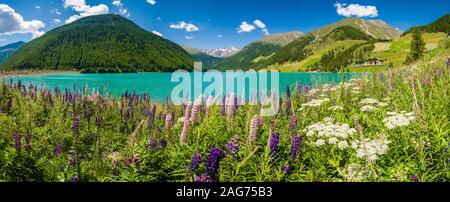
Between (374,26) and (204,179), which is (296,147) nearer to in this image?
(204,179)

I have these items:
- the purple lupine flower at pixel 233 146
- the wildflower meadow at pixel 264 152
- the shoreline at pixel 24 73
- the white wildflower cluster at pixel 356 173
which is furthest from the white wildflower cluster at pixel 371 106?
the shoreline at pixel 24 73

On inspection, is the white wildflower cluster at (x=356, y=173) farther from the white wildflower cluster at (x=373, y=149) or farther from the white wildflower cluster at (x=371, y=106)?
the white wildflower cluster at (x=371, y=106)

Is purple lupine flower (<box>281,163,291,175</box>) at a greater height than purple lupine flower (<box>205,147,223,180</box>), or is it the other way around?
purple lupine flower (<box>205,147,223,180</box>)

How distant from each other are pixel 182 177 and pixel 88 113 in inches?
181

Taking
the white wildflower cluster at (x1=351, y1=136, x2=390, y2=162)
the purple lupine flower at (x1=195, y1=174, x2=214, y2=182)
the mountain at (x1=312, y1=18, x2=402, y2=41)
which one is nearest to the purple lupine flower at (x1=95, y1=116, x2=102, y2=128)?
the mountain at (x1=312, y1=18, x2=402, y2=41)

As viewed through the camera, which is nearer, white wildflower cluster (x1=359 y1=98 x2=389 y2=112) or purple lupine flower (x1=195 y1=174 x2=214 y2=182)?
purple lupine flower (x1=195 y1=174 x2=214 y2=182)

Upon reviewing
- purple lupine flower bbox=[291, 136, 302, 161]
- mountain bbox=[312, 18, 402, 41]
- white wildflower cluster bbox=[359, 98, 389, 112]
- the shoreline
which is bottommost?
purple lupine flower bbox=[291, 136, 302, 161]

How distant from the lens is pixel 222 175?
295 cm

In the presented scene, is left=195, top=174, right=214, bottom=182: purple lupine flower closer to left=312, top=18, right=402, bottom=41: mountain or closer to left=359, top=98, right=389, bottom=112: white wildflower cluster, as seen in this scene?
left=312, top=18, right=402, bottom=41: mountain

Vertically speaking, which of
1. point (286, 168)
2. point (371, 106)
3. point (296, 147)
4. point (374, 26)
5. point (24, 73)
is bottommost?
point (286, 168)

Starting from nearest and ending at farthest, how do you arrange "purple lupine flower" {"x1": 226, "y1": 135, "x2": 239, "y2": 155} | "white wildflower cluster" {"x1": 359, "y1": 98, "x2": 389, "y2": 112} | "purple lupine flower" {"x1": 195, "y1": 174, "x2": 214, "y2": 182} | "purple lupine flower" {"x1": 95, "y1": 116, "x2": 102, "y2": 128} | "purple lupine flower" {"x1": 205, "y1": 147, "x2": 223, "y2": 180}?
"purple lupine flower" {"x1": 195, "y1": 174, "x2": 214, "y2": 182}
"purple lupine flower" {"x1": 205, "y1": 147, "x2": 223, "y2": 180}
"purple lupine flower" {"x1": 226, "y1": 135, "x2": 239, "y2": 155}
"white wildflower cluster" {"x1": 359, "y1": 98, "x2": 389, "y2": 112}
"purple lupine flower" {"x1": 95, "y1": 116, "x2": 102, "y2": 128}

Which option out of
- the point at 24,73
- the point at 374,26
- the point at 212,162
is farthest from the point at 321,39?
the point at 212,162

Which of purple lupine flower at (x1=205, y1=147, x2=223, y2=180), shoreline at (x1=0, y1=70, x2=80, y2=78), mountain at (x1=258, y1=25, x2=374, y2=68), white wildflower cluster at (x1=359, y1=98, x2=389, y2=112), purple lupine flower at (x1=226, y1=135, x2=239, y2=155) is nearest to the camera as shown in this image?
purple lupine flower at (x1=205, y1=147, x2=223, y2=180)
